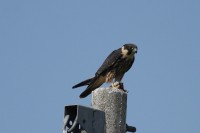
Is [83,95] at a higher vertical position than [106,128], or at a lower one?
higher

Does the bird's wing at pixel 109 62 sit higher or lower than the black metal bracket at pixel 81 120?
higher

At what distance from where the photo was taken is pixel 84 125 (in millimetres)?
3623

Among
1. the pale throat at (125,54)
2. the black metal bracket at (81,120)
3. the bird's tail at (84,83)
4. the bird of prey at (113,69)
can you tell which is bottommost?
the black metal bracket at (81,120)

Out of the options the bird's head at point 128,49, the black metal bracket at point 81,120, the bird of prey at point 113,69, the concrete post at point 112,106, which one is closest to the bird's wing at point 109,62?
the bird of prey at point 113,69

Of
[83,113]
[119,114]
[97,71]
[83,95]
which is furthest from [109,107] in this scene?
[97,71]

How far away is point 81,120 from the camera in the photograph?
3613 mm

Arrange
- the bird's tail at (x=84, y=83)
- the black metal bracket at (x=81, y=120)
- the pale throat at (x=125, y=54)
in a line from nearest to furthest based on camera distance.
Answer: the black metal bracket at (x=81, y=120)
the bird's tail at (x=84, y=83)
the pale throat at (x=125, y=54)

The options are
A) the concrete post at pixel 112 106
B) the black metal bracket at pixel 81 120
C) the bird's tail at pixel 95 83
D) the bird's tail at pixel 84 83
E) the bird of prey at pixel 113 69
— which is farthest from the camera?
the bird of prey at pixel 113 69

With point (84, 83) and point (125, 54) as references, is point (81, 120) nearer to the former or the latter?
point (84, 83)

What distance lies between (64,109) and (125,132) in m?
0.82

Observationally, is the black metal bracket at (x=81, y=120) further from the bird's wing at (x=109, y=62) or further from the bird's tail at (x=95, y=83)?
the bird's wing at (x=109, y=62)

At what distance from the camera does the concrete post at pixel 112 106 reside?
161 inches

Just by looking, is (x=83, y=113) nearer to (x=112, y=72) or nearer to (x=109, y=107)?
(x=109, y=107)

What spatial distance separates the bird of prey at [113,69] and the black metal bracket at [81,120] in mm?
6047
